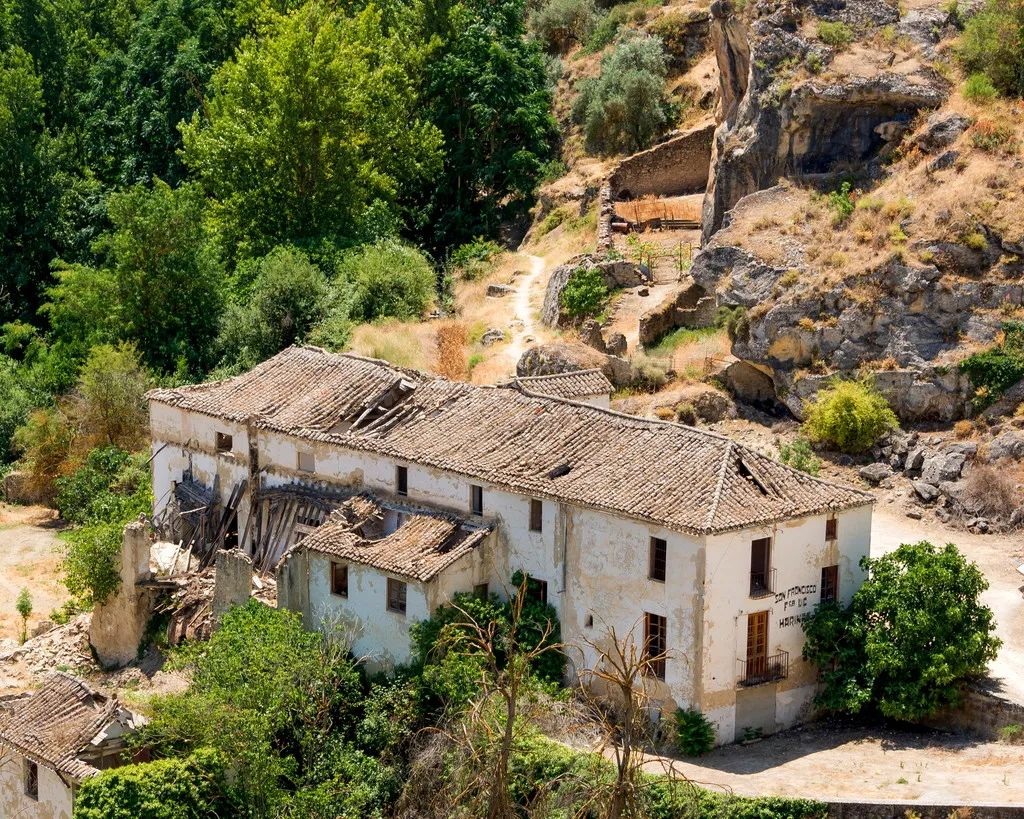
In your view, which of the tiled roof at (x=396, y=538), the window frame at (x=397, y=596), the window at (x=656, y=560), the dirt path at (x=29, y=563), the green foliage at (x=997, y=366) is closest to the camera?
the window at (x=656, y=560)

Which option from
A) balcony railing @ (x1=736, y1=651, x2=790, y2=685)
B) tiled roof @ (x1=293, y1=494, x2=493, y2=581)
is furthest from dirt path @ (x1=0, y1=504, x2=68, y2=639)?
balcony railing @ (x1=736, y1=651, x2=790, y2=685)

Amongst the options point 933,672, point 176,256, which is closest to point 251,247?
point 176,256

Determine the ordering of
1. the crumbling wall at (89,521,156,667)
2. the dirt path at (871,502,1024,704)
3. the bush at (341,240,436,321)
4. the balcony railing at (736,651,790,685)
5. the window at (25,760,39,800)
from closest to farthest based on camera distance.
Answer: the balcony railing at (736,651,790,685), the dirt path at (871,502,1024,704), the window at (25,760,39,800), the crumbling wall at (89,521,156,667), the bush at (341,240,436,321)

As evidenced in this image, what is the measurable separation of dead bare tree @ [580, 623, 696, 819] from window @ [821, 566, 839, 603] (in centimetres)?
435

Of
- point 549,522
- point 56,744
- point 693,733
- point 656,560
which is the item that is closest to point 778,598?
point 656,560

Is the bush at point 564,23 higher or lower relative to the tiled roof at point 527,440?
higher

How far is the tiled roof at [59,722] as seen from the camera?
4234cm

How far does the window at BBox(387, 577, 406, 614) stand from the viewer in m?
45.2

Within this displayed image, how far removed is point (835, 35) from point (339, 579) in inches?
1057

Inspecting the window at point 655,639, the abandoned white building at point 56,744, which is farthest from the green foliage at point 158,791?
the window at point 655,639

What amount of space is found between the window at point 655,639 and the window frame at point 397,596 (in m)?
6.39

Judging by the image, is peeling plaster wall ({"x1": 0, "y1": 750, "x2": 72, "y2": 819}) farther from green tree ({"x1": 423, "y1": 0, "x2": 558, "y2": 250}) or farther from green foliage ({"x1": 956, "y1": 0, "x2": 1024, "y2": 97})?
green tree ({"x1": 423, "y1": 0, "x2": 558, "y2": 250})

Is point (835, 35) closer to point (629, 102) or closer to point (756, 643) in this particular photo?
point (629, 102)

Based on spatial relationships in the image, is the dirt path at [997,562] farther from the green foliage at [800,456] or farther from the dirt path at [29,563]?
the dirt path at [29,563]
